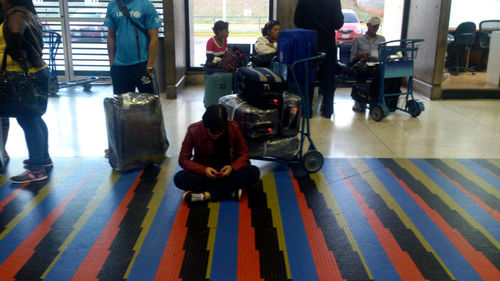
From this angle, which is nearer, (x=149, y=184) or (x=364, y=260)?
(x=364, y=260)

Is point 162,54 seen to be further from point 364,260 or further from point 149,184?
point 364,260

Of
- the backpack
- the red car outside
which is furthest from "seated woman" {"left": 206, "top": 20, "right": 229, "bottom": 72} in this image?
the red car outside

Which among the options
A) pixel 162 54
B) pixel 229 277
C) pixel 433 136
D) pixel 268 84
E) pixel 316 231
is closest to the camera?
pixel 229 277

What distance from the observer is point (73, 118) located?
654 cm

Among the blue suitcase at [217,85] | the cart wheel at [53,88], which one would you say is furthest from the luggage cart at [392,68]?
the cart wheel at [53,88]

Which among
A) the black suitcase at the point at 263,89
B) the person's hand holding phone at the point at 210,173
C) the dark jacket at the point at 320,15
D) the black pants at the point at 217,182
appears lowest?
the black pants at the point at 217,182

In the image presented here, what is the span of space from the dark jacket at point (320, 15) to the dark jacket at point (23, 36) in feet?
11.7

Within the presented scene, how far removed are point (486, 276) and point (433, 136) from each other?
10.6 ft

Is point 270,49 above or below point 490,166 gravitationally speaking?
→ above

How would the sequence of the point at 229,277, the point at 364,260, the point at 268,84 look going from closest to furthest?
the point at 229,277 < the point at 364,260 < the point at 268,84

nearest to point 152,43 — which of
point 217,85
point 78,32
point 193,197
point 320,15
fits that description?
point 193,197

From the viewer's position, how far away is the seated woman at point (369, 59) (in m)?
6.80

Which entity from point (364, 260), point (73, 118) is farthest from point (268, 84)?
point (73, 118)

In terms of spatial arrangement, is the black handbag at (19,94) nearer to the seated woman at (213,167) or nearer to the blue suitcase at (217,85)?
the seated woman at (213,167)
